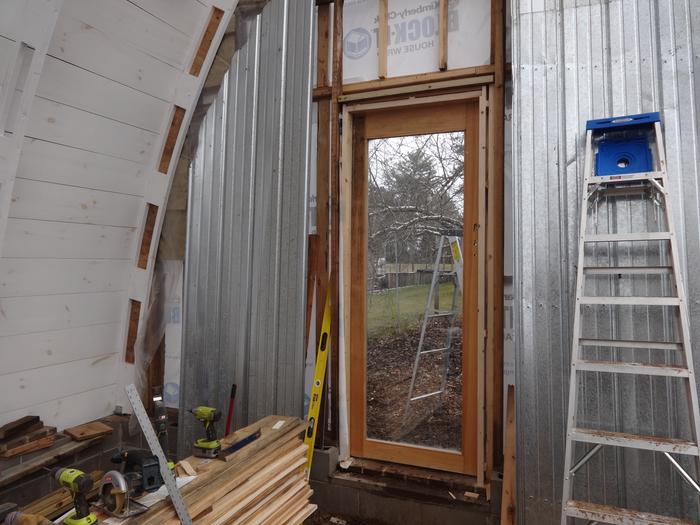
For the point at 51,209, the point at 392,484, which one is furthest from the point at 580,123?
the point at 51,209

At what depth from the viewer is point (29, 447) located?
2639mm

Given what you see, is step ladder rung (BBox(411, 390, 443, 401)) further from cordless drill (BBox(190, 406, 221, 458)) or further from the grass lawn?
cordless drill (BBox(190, 406, 221, 458))

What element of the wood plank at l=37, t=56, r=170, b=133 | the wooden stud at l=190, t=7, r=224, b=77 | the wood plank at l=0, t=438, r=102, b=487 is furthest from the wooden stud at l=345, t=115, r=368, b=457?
the wood plank at l=0, t=438, r=102, b=487

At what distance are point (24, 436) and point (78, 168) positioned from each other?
1533mm

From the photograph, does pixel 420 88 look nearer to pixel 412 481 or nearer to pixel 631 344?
pixel 631 344

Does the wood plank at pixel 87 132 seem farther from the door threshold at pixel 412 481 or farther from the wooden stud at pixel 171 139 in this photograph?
the door threshold at pixel 412 481

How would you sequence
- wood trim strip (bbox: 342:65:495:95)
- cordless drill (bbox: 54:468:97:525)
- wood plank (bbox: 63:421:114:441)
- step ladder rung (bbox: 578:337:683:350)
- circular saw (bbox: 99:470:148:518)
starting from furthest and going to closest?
wood plank (bbox: 63:421:114:441), wood trim strip (bbox: 342:65:495:95), step ladder rung (bbox: 578:337:683:350), circular saw (bbox: 99:470:148:518), cordless drill (bbox: 54:468:97:525)

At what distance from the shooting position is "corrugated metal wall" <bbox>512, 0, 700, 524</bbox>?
210cm

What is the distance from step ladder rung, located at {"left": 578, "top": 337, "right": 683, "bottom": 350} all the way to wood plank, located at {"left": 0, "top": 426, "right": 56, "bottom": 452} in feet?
9.58

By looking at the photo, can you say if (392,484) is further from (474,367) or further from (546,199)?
(546,199)

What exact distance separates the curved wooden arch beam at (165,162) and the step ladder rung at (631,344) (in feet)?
8.75

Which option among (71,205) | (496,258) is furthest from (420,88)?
(71,205)

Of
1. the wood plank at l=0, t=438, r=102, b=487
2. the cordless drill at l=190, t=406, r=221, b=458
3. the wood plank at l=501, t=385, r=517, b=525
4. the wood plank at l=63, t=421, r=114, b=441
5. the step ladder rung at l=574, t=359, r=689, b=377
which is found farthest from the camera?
the wood plank at l=63, t=421, r=114, b=441

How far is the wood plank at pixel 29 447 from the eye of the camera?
8.35ft
